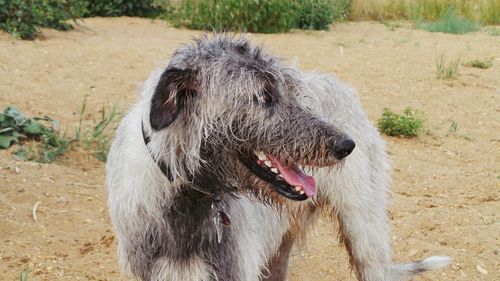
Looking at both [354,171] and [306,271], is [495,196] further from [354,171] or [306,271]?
[354,171]

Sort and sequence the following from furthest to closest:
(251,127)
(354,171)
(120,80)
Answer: (120,80) → (354,171) → (251,127)

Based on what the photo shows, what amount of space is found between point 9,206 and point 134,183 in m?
2.42

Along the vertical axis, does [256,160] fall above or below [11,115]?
above

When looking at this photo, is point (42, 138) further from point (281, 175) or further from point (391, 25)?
point (391, 25)

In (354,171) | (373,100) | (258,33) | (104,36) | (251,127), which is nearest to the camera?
(251,127)

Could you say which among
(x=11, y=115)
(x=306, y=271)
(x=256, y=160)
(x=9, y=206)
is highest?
(x=256, y=160)

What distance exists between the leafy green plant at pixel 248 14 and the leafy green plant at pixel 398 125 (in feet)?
14.1

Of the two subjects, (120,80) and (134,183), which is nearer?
(134,183)

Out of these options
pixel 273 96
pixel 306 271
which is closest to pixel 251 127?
pixel 273 96

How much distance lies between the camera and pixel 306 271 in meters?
5.20

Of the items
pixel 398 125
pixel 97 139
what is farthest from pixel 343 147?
pixel 398 125

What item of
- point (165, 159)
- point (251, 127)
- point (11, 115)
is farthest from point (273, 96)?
point (11, 115)


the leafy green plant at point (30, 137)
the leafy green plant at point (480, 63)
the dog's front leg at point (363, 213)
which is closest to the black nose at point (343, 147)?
the dog's front leg at point (363, 213)

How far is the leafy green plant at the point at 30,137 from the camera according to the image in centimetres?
600
